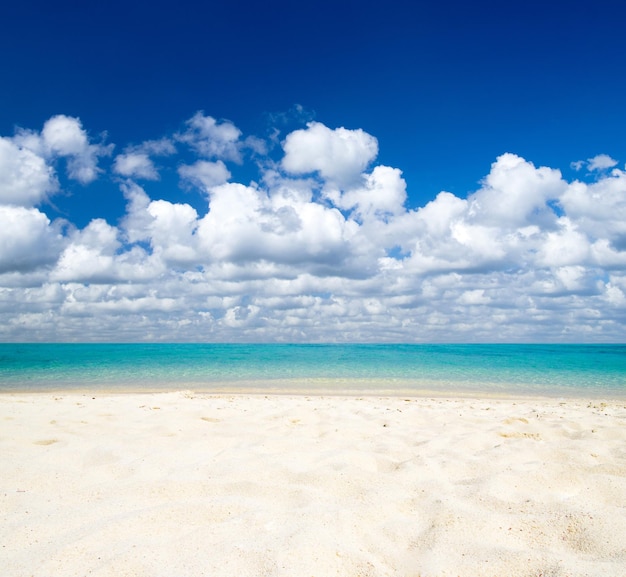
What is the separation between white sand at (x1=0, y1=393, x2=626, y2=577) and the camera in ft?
9.59

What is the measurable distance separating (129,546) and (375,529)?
1.90 meters

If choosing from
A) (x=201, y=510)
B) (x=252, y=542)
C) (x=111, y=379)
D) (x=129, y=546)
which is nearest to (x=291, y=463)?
(x=201, y=510)

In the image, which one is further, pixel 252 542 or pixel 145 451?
pixel 145 451

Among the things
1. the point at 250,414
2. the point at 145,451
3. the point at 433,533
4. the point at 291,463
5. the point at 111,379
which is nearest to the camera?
the point at 433,533

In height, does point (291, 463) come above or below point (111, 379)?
above

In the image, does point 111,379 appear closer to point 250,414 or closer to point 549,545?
point 250,414

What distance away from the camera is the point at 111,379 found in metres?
21.4

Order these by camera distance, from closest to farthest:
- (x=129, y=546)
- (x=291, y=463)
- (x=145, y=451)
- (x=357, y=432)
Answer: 1. (x=129, y=546)
2. (x=291, y=463)
3. (x=145, y=451)
4. (x=357, y=432)

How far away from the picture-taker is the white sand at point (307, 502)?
115 inches

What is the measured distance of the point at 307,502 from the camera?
3959 millimetres

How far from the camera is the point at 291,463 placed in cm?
500

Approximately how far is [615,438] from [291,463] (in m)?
5.03

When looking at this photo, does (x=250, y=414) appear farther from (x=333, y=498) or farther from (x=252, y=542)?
(x=252, y=542)

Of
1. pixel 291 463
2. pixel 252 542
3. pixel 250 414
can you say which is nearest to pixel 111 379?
pixel 250 414
